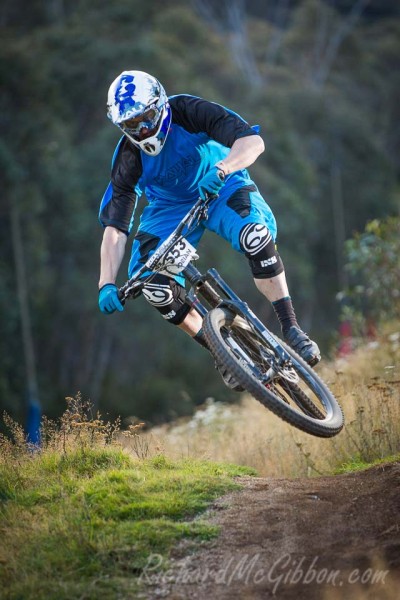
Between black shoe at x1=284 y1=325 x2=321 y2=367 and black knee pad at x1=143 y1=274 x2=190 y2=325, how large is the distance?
86 cm

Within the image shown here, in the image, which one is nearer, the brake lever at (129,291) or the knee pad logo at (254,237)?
the brake lever at (129,291)

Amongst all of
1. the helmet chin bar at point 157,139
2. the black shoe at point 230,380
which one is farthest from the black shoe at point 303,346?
the helmet chin bar at point 157,139

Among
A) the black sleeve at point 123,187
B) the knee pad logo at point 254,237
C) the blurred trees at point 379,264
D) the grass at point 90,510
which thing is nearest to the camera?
the grass at point 90,510

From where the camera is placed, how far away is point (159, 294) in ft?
25.5

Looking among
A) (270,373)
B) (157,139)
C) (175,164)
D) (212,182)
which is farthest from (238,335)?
(157,139)

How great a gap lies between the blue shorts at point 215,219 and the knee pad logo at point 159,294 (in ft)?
0.58

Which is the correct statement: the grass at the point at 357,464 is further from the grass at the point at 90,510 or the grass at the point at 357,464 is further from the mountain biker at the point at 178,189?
the mountain biker at the point at 178,189

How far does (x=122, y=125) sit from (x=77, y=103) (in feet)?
114

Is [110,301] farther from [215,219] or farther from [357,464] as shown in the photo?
[357,464]

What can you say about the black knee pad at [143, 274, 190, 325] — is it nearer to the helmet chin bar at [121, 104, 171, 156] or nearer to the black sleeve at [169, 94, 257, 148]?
the helmet chin bar at [121, 104, 171, 156]

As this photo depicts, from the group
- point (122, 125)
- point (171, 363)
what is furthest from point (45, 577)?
point (171, 363)

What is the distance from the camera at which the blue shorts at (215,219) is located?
759cm

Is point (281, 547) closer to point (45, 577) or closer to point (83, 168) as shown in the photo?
point (45, 577)

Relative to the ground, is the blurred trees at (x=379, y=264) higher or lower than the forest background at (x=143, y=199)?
lower
